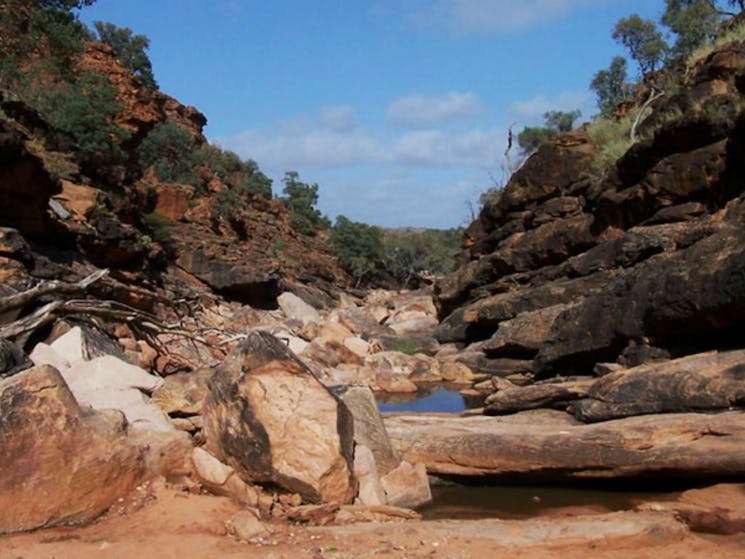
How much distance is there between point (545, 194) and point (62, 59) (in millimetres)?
16118

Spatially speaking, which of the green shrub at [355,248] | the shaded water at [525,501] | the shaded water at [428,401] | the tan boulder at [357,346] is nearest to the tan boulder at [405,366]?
the tan boulder at [357,346]

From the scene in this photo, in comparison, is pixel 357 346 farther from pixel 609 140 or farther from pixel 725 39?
pixel 725 39

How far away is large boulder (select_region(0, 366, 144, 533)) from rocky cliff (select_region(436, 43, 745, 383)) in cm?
783

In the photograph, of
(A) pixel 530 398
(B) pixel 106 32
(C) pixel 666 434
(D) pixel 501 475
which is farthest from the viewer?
(B) pixel 106 32

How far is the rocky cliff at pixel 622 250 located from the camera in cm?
995

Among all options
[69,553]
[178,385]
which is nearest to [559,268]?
[178,385]

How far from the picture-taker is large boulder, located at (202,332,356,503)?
5969 millimetres

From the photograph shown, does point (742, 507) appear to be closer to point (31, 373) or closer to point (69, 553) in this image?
point (69, 553)

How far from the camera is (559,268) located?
2012 cm

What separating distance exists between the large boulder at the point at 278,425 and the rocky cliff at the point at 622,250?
5.91m

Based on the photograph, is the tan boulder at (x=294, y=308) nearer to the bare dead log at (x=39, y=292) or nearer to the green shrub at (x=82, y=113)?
the green shrub at (x=82, y=113)

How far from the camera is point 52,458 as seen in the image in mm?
5270

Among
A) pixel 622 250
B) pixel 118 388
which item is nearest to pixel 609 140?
pixel 622 250

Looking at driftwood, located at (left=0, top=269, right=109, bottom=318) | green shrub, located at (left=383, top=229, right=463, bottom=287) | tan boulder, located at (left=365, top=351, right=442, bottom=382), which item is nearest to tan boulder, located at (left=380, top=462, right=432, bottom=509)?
driftwood, located at (left=0, top=269, right=109, bottom=318)
